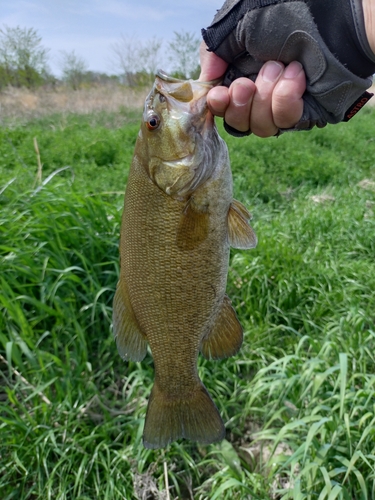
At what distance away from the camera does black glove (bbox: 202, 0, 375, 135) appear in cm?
135

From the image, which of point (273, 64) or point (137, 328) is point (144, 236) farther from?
point (273, 64)

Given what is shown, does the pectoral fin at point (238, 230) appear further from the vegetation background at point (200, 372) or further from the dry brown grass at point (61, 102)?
the dry brown grass at point (61, 102)

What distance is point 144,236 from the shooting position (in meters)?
1.45

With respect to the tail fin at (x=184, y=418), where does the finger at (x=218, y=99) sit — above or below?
above

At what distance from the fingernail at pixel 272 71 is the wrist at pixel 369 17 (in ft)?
0.91

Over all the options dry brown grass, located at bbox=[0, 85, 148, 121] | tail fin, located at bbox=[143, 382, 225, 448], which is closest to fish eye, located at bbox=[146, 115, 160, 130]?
tail fin, located at bbox=[143, 382, 225, 448]

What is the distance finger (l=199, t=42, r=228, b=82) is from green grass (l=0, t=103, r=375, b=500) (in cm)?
170

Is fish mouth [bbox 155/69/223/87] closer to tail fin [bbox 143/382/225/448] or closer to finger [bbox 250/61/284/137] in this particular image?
finger [bbox 250/61/284/137]

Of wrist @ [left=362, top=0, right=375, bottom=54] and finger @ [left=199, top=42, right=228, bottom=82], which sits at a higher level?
wrist @ [left=362, top=0, right=375, bottom=54]

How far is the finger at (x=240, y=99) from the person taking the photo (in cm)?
144

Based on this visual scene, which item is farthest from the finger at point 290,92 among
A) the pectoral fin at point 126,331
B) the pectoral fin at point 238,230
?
the pectoral fin at point 126,331

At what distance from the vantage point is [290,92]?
142 centimetres

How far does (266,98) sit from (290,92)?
9cm

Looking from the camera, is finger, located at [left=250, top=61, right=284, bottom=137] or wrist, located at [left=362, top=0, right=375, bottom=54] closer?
wrist, located at [left=362, top=0, right=375, bottom=54]
